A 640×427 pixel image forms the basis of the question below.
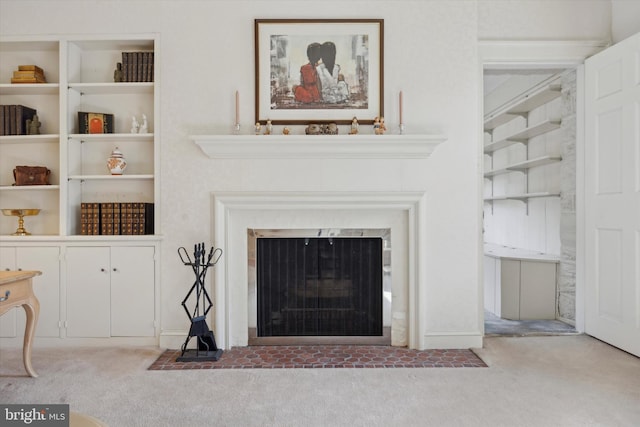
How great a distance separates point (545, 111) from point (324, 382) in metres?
3.51

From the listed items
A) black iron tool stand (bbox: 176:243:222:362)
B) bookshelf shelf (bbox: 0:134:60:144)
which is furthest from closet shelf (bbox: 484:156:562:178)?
bookshelf shelf (bbox: 0:134:60:144)

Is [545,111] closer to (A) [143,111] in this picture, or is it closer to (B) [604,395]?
(B) [604,395]

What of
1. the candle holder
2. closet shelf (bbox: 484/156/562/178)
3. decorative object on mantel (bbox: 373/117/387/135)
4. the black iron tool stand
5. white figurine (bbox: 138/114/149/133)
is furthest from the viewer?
closet shelf (bbox: 484/156/562/178)

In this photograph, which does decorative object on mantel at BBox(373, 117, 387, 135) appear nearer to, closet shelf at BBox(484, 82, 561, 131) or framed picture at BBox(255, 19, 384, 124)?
framed picture at BBox(255, 19, 384, 124)

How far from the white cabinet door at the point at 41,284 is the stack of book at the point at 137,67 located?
4.68 feet

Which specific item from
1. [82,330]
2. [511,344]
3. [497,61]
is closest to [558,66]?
[497,61]

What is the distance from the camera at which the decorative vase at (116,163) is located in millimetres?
3281

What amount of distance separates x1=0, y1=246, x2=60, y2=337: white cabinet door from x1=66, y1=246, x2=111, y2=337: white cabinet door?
0.10m

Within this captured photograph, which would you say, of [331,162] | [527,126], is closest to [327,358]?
[331,162]

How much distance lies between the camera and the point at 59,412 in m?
1.28

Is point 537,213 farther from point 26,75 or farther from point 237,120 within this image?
point 26,75
